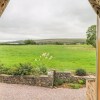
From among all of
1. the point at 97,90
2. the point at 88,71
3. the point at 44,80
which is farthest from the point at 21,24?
the point at 97,90

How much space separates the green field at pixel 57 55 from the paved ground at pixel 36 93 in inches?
19.8

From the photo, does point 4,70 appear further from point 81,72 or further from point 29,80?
point 81,72

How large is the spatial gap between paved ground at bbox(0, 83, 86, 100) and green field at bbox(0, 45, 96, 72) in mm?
503

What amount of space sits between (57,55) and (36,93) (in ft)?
3.12

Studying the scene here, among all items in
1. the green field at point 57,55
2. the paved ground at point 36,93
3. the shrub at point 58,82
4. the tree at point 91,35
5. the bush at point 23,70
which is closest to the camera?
the tree at point 91,35

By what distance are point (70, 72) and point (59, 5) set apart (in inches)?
59.1

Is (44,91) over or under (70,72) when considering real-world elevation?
under

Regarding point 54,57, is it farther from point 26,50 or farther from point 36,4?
point 36,4

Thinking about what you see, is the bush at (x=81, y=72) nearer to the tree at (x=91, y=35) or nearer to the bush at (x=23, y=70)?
the tree at (x=91, y=35)

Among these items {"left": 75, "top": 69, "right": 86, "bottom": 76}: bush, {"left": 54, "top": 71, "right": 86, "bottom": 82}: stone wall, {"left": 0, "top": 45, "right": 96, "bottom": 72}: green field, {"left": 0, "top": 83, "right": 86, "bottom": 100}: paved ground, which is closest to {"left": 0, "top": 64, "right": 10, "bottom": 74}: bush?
{"left": 0, "top": 45, "right": 96, "bottom": 72}: green field

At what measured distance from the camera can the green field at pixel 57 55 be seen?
5.39 metres

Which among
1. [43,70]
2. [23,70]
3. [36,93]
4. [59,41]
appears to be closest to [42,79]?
[43,70]

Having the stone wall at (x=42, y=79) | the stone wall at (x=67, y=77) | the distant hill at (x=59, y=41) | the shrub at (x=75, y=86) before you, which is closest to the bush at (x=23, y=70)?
the stone wall at (x=42, y=79)

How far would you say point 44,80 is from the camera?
5.90 m
